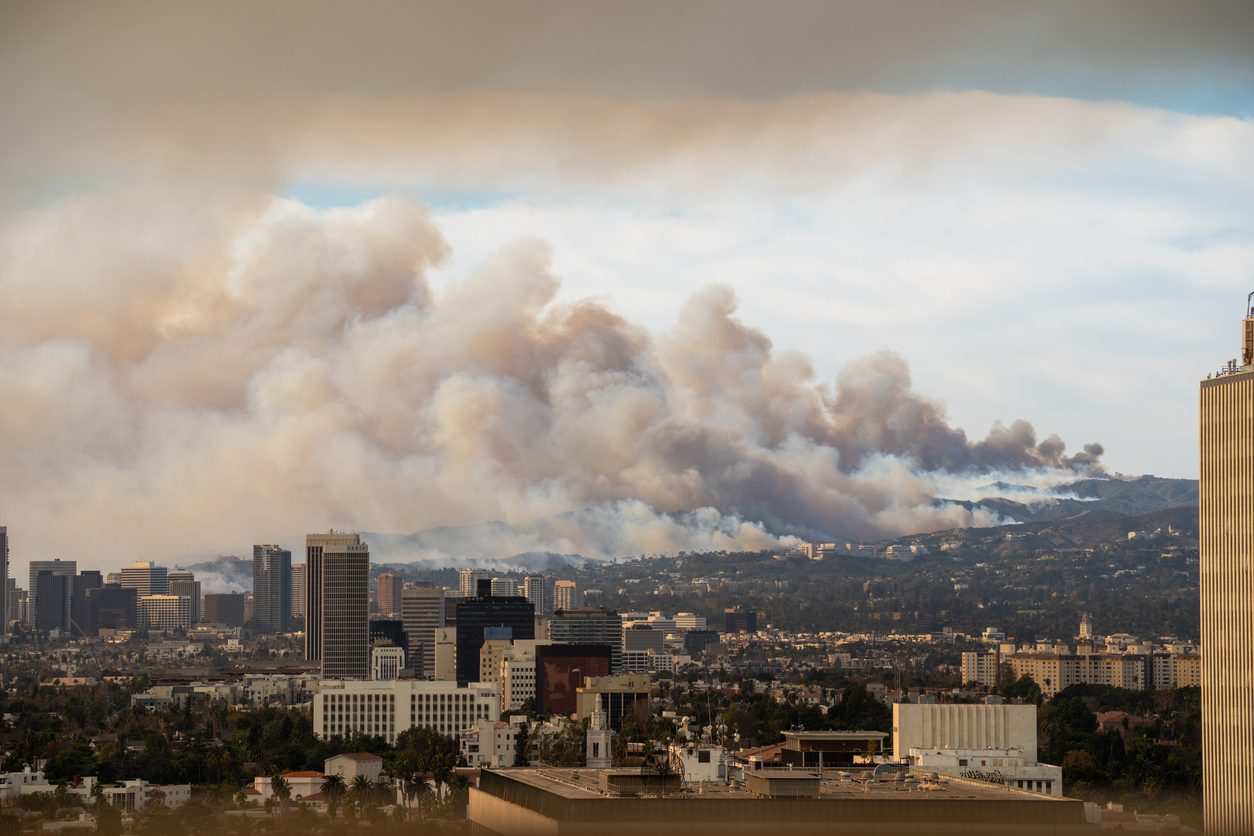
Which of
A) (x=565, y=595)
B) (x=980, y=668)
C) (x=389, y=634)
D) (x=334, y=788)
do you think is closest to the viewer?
(x=334, y=788)

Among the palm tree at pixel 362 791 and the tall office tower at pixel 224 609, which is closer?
the palm tree at pixel 362 791

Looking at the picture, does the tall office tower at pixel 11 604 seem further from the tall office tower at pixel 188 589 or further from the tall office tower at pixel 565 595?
the tall office tower at pixel 565 595

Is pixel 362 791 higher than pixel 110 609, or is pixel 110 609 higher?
pixel 110 609

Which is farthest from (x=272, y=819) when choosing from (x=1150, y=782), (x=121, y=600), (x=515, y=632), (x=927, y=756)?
(x=121, y=600)

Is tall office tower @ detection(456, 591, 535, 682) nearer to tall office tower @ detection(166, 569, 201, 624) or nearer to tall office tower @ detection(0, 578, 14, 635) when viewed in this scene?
tall office tower @ detection(0, 578, 14, 635)

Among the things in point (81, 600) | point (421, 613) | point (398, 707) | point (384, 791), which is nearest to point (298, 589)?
point (81, 600)

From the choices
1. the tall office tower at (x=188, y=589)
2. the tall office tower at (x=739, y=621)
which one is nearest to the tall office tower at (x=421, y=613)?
the tall office tower at (x=739, y=621)

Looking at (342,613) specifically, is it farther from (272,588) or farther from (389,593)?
(272,588)
